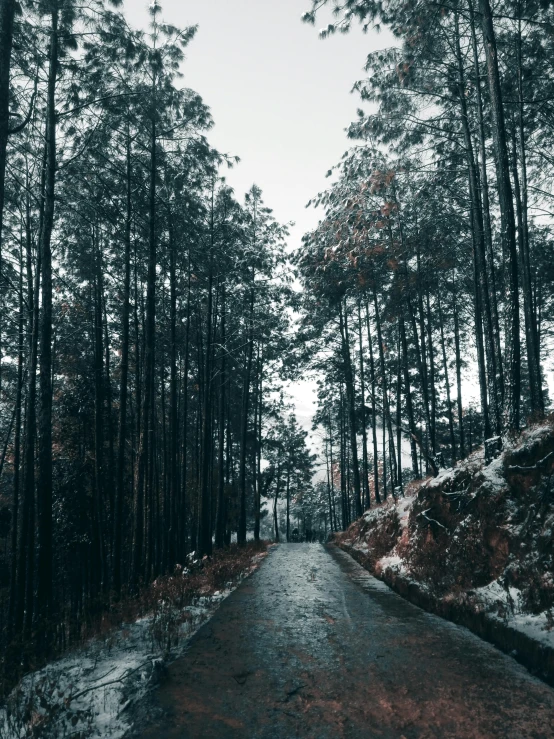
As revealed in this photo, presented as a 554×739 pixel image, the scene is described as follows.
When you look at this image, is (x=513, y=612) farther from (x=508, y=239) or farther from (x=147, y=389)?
(x=147, y=389)

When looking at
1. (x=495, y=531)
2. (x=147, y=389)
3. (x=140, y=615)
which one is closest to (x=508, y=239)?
(x=495, y=531)

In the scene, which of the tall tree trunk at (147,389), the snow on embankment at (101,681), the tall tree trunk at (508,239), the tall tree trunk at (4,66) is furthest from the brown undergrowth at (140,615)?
the tall tree trunk at (508,239)

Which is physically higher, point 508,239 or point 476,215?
point 476,215

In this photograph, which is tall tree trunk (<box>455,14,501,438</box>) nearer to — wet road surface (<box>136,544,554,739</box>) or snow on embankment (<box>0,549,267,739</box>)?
wet road surface (<box>136,544,554,739</box>)

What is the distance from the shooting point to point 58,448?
24.0 m

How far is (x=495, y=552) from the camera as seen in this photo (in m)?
7.25

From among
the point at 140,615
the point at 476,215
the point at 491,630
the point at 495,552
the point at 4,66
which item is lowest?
the point at 140,615

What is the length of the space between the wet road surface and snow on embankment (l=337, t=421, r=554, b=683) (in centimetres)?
28

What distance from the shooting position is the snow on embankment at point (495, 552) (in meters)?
5.56

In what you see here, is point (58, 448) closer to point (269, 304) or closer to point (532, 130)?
point (269, 304)

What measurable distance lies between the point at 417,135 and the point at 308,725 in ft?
46.4

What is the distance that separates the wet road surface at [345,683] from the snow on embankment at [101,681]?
0.78 ft

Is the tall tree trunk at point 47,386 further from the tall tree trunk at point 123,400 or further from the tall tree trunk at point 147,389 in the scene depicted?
the tall tree trunk at point 147,389

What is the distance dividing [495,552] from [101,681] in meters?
5.38
